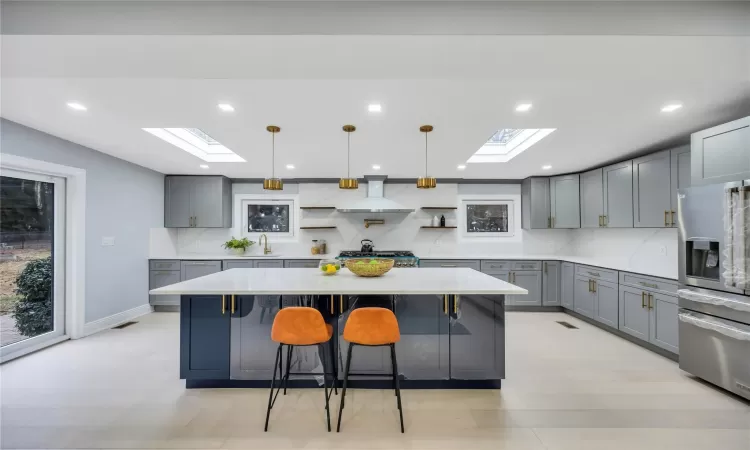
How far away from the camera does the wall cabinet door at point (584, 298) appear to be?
172 inches

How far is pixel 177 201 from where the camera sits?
5359mm

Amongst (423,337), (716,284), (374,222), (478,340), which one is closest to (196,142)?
(374,222)

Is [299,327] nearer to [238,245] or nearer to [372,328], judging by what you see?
[372,328]

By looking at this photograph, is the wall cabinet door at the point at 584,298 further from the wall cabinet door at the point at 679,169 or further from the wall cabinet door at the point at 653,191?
the wall cabinet door at the point at 679,169

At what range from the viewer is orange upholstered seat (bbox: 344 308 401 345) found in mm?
2111

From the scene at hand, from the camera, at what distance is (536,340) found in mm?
3777

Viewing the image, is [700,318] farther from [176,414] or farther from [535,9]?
[176,414]

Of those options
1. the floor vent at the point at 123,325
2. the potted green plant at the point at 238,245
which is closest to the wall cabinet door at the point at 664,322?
the potted green plant at the point at 238,245

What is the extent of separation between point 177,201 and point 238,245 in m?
1.22

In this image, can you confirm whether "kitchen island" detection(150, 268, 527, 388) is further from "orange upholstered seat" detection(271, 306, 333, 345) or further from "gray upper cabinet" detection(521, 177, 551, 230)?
"gray upper cabinet" detection(521, 177, 551, 230)

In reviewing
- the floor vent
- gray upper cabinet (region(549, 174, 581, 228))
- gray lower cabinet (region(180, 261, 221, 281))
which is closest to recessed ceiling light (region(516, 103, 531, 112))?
gray upper cabinet (region(549, 174, 581, 228))

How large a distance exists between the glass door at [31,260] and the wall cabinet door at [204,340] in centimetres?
209

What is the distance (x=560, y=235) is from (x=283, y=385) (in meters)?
5.24

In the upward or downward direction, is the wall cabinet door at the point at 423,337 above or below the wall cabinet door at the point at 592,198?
below
